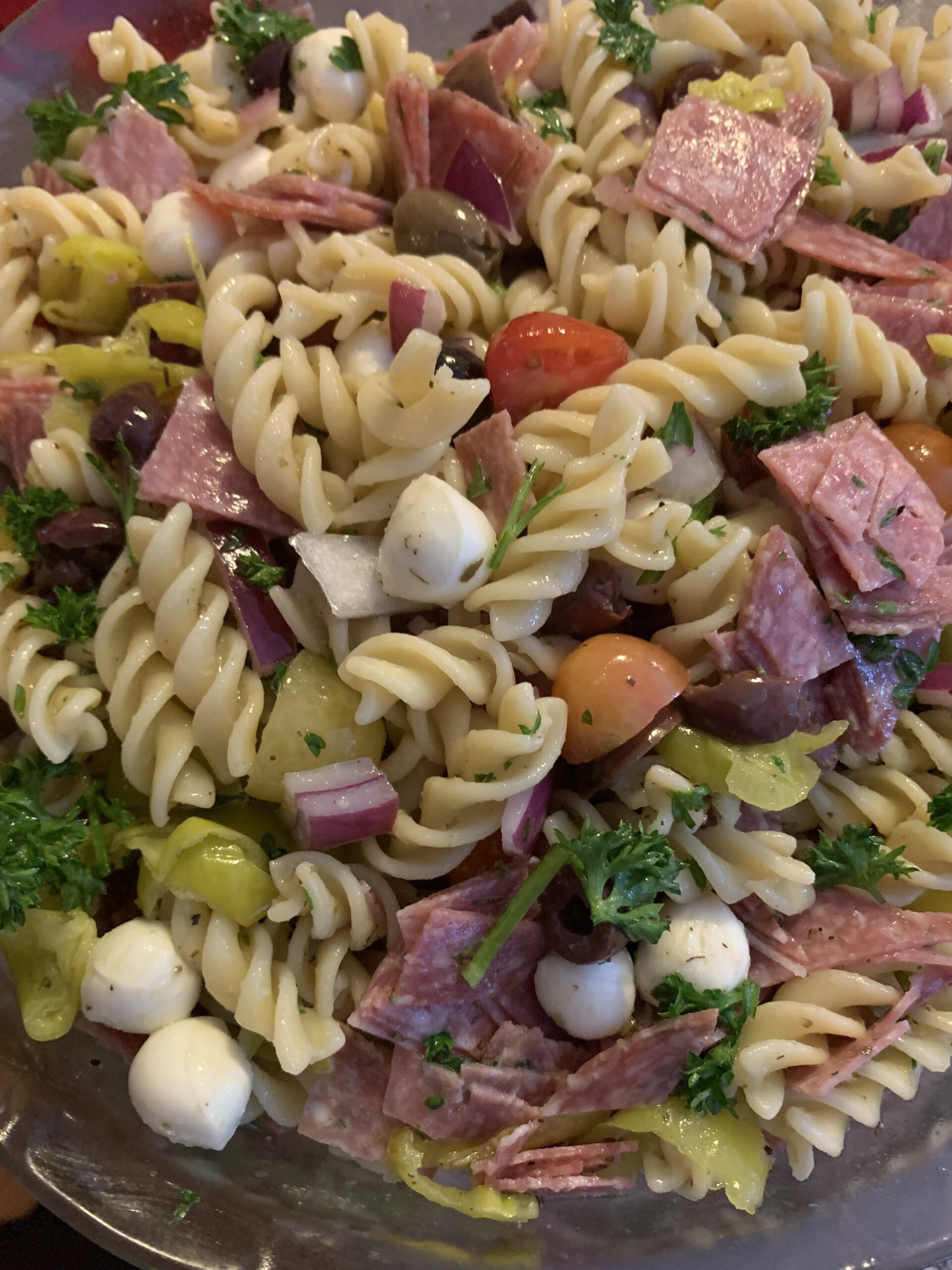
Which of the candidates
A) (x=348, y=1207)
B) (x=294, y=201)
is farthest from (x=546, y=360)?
(x=348, y=1207)

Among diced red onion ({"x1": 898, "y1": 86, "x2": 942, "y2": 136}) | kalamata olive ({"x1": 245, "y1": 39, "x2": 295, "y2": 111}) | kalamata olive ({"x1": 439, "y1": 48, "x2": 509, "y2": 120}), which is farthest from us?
kalamata olive ({"x1": 245, "y1": 39, "x2": 295, "y2": 111})

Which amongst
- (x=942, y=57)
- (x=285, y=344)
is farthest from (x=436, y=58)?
(x=285, y=344)

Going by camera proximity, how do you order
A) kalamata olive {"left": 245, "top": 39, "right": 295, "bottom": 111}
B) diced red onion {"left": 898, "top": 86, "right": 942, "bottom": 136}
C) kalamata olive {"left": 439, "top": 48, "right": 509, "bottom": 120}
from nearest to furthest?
kalamata olive {"left": 439, "top": 48, "right": 509, "bottom": 120}, diced red onion {"left": 898, "top": 86, "right": 942, "bottom": 136}, kalamata olive {"left": 245, "top": 39, "right": 295, "bottom": 111}

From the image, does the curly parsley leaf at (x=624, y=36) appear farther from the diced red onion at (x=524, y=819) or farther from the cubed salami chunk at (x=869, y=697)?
the diced red onion at (x=524, y=819)

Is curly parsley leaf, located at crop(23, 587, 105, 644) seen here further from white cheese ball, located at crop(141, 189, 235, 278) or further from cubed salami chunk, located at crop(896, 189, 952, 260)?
cubed salami chunk, located at crop(896, 189, 952, 260)

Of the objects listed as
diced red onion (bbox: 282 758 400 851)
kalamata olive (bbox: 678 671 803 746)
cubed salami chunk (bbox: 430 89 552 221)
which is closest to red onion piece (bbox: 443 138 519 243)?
cubed salami chunk (bbox: 430 89 552 221)

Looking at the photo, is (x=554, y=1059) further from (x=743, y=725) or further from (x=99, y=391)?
(x=99, y=391)

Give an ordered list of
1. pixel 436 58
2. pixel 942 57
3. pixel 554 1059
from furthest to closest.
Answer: pixel 436 58 → pixel 942 57 → pixel 554 1059
